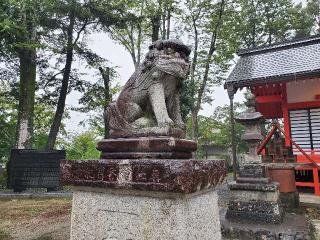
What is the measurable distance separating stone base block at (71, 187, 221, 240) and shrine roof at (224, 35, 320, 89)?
25.8 ft

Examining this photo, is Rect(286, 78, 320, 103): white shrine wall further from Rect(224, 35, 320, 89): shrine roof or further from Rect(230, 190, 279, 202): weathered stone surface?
Rect(230, 190, 279, 202): weathered stone surface

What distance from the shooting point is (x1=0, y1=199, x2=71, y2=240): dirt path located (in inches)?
200

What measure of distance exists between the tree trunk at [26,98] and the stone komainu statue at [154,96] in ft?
35.5

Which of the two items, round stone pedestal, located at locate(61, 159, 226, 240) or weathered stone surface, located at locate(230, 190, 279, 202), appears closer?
round stone pedestal, located at locate(61, 159, 226, 240)

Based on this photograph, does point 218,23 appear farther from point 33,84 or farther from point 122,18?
point 33,84

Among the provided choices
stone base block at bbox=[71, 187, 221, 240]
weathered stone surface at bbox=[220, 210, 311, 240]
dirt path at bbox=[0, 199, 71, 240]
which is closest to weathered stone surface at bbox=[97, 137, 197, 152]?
stone base block at bbox=[71, 187, 221, 240]

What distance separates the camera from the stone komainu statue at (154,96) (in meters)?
2.53

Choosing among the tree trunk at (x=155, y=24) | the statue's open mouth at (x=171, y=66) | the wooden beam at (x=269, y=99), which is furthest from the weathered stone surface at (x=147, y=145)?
the tree trunk at (x=155, y=24)

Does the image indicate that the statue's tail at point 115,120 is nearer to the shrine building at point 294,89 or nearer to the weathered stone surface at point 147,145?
the weathered stone surface at point 147,145

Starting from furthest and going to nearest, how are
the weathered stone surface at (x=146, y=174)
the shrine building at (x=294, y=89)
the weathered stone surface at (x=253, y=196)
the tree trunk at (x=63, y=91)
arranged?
1. the tree trunk at (x=63, y=91)
2. the shrine building at (x=294, y=89)
3. the weathered stone surface at (x=253, y=196)
4. the weathered stone surface at (x=146, y=174)

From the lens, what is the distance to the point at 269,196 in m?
6.05

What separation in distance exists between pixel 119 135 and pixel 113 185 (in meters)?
0.60

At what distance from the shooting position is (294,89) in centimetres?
1109

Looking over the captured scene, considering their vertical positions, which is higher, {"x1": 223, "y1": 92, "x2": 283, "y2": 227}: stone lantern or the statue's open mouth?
the statue's open mouth
